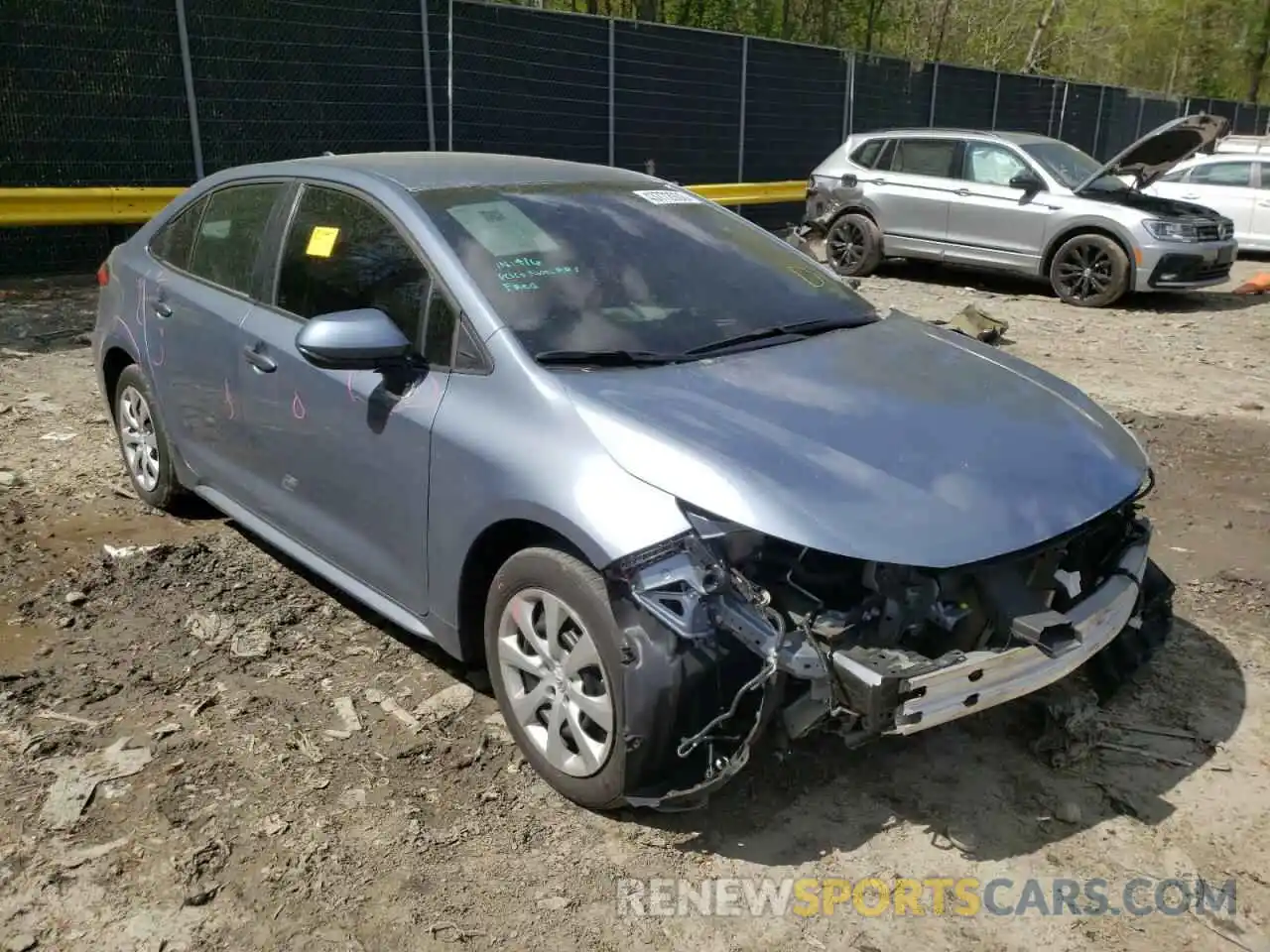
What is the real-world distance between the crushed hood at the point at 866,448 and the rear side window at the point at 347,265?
2.41ft

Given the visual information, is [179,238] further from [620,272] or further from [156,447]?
[620,272]

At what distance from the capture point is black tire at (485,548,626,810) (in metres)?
2.72

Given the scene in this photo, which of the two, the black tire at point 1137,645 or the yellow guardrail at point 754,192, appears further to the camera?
the yellow guardrail at point 754,192

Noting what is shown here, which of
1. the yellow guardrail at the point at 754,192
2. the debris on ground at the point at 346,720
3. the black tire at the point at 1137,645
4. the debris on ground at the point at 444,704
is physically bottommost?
the debris on ground at the point at 346,720

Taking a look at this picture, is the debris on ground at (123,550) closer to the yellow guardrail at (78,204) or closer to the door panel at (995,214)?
the yellow guardrail at (78,204)

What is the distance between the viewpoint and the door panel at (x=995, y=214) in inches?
438

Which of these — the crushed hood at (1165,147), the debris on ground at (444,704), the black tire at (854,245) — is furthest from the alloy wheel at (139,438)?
the black tire at (854,245)

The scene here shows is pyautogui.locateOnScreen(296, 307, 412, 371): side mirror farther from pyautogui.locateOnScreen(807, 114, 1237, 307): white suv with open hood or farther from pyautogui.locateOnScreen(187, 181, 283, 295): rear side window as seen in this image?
pyautogui.locateOnScreen(807, 114, 1237, 307): white suv with open hood

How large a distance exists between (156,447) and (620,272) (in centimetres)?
258

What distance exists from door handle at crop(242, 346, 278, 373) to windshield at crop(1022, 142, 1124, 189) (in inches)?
375

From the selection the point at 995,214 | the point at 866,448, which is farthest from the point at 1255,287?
the point at 866,448

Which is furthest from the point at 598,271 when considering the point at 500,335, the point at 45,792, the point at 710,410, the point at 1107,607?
the point at 45,792

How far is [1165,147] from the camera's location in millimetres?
9812

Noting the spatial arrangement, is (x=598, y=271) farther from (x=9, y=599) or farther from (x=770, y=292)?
(x=9, y=599)
